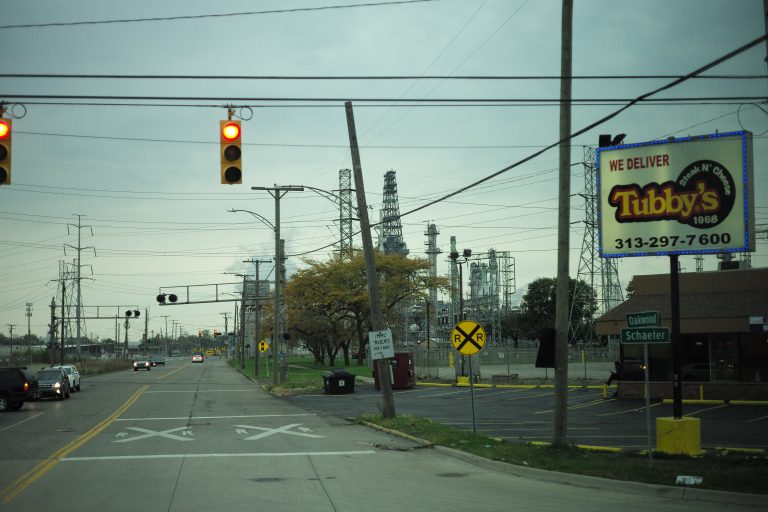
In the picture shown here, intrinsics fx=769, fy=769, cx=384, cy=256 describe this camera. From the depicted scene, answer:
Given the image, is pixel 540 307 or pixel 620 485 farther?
pixel 540 307

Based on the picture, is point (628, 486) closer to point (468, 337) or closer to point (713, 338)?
point (468, 337)

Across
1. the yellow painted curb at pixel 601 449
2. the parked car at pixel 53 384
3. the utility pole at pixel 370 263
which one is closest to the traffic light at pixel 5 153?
the utility pole at pixel 370 263

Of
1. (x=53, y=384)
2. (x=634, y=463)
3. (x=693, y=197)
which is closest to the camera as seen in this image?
(x=634, y=463)

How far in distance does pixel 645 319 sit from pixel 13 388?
25.7m

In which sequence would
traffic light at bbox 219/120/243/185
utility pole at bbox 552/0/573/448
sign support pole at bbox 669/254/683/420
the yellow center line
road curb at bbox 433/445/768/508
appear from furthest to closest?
sign support pole at bbox 669/254/683/420
utility pole at bbox 552/0/573/448
traffic light at bbox 219/120/243/185
the yellow center line
road curb at bbox 433/445/768/508

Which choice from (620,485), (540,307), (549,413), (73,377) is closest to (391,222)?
(540,307)

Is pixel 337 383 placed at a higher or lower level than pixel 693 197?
lower

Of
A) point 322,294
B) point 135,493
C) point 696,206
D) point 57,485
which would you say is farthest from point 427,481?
point 322,294

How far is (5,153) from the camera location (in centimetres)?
1414

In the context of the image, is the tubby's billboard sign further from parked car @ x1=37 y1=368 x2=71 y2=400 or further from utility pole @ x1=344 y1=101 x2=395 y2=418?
parked car @ x1=37 y1=368 x2=71 y2=400

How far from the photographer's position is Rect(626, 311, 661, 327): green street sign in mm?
13273

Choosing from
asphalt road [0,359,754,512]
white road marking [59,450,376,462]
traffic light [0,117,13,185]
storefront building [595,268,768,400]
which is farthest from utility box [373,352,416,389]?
traffic light [0,117,13,185]

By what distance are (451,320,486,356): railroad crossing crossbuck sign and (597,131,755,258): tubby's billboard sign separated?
11.9 ft

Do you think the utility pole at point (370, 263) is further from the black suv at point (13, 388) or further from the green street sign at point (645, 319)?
the black suv at point (13, 388)
